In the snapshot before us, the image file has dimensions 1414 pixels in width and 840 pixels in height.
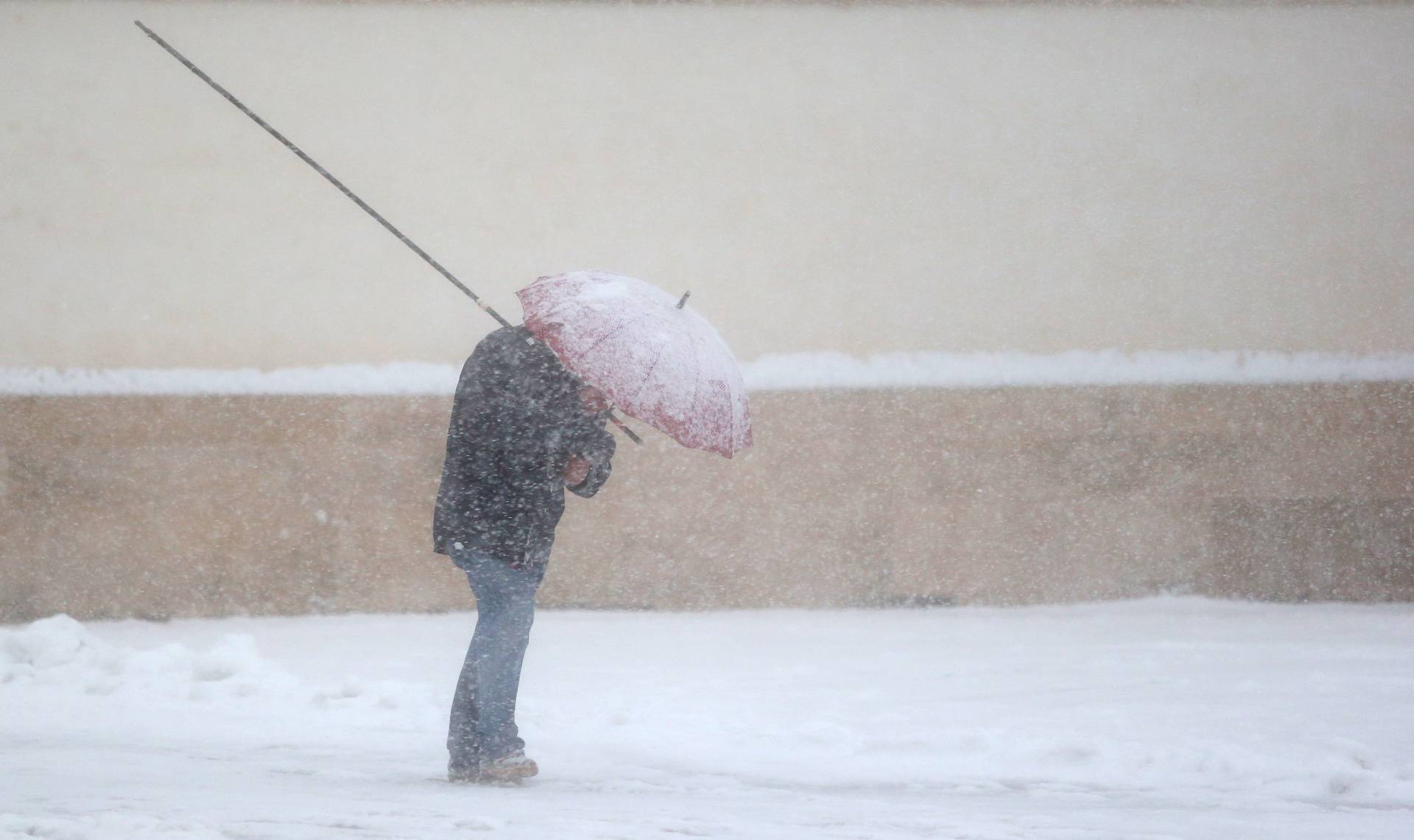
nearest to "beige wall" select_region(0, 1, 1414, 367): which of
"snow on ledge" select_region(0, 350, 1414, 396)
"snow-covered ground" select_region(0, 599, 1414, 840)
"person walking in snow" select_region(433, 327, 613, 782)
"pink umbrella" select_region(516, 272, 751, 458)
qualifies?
"snow on ledge" select_region(0, 350, 1414, 396)

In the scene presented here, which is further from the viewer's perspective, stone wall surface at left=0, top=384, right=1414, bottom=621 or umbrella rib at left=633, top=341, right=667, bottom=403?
stone wall surface at left=0, top=384, right=1414, bottom=621

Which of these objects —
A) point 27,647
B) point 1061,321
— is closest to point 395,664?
point 27,647

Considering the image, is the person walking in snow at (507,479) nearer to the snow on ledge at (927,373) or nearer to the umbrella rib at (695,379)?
the umbrella rib at (695,379)

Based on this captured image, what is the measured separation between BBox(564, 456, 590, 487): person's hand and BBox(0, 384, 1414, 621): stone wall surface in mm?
2595

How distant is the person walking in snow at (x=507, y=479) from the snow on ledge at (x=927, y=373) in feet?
9.15

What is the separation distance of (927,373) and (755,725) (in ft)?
8.09

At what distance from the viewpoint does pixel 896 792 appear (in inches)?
165

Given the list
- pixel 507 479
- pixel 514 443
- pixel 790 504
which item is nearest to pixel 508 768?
pixel 507 479

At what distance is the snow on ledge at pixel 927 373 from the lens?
6512 mm

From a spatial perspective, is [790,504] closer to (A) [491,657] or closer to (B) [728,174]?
(B) [728,174]

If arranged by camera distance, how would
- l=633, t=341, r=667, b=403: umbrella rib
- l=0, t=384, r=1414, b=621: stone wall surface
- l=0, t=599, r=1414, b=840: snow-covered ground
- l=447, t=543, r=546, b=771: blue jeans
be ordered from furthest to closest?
l=0, t=384, r=1414, b=621: stone wall surface < l=447, t=543, r=546, b=771: blue jeans < l=0, t=599, r=1414, b=840: snow-covered ground < l=633, t=341, r=667, b=403: umbrella rib

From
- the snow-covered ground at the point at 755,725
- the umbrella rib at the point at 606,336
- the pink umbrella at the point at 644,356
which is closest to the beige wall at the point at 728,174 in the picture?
the snow-covered ground at the point at 755,725

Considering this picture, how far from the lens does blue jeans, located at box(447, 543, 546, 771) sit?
12.8ft

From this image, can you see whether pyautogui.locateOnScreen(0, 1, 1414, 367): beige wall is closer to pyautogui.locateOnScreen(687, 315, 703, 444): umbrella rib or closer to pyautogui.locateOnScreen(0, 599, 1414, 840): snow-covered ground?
pyautogui.locateOnScreen(0, 599, 1414, 840): snow-covered ground
